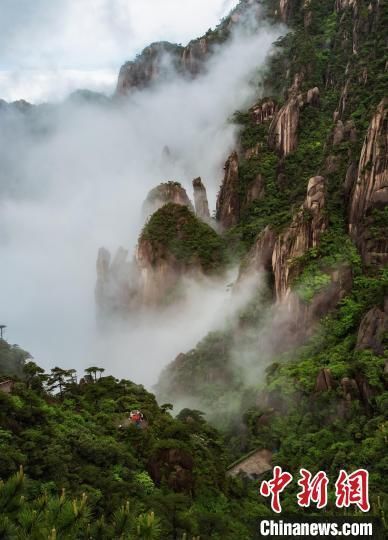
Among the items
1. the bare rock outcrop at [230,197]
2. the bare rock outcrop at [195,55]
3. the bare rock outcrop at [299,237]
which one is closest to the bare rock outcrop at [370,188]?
the bare rock outcrop at [299,237]

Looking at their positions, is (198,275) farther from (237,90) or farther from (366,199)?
(237,90)

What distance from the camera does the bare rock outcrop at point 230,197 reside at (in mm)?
62219

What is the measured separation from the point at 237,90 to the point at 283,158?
35721mm

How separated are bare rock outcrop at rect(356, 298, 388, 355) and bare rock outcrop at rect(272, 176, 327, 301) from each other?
7.96 m

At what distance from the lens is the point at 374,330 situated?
29.9 metres

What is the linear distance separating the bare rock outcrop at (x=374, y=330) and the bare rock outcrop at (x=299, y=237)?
7.96m

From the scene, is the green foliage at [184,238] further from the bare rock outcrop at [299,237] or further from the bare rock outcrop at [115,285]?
the bare rock outcrop at [299,237]

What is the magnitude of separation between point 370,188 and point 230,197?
84.4 feet

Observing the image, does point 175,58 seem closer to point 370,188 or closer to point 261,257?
point 261,257

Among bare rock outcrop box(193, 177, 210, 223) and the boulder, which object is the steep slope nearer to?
the boulder

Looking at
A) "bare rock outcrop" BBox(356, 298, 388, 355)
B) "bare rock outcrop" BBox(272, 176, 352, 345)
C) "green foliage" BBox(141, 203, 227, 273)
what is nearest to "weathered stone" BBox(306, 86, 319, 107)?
"green foliage" BBox(141, 203, 227, 273)

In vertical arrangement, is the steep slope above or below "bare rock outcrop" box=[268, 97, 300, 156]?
below

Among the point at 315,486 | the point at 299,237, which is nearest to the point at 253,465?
the point at 315,486

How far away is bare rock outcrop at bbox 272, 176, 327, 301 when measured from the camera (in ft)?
128
